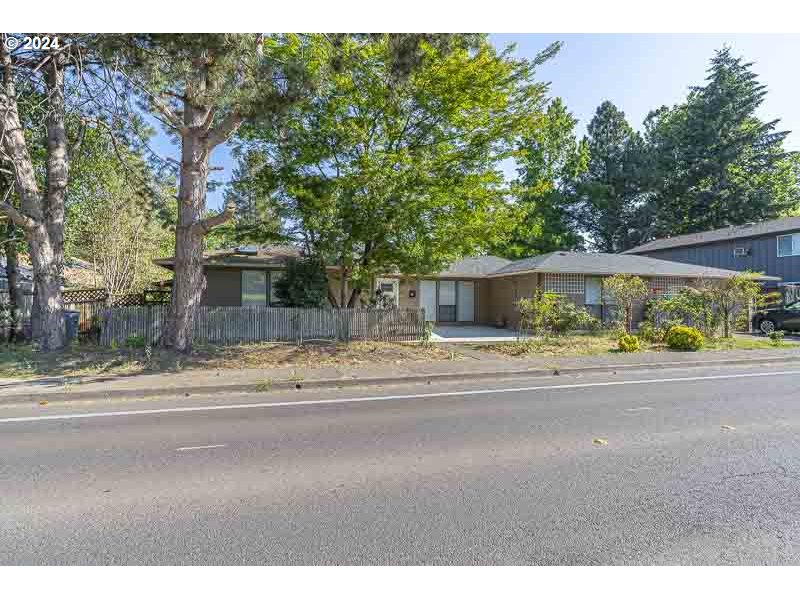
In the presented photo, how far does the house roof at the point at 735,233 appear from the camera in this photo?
26.0 metres

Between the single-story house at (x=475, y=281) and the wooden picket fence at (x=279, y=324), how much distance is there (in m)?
2.17

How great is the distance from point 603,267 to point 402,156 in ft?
40.5

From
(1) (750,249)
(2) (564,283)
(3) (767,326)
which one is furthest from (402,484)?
(1) (750,249)

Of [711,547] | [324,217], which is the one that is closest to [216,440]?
[711,547]

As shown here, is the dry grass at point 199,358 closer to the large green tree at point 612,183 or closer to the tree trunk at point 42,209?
the tree trunk at point 42,209

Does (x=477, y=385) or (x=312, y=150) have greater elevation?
(x=312, y=150)

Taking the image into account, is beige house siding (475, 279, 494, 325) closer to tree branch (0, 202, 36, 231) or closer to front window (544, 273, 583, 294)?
front window (544, 273, 583, 294)

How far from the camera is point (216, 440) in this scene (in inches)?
209

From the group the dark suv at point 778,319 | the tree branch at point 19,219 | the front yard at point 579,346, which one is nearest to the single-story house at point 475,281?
the dark suv at point 778,319

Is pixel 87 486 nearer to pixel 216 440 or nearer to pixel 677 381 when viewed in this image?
pixel 216 440

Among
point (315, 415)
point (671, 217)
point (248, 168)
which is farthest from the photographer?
point (671, 217)

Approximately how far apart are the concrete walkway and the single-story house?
5740 millimetres

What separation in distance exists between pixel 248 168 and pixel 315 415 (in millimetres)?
9771

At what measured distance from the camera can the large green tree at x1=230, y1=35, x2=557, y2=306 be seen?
1260cm
